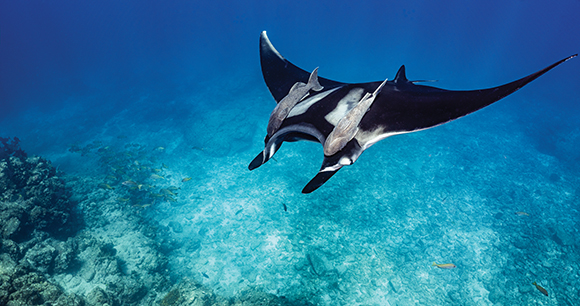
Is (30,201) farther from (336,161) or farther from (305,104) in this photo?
(336,161)

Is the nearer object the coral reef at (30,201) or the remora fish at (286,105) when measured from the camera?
the remora fish at (286,105)

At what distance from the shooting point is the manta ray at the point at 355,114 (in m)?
2.11

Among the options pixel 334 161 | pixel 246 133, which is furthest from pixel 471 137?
pixel 334 161

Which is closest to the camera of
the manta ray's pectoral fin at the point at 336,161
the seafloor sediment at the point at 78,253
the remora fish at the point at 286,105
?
the manta ray's pectoral fin at the point at 336,161

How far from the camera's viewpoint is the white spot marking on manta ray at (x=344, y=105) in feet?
8.39

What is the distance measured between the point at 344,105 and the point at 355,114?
20.0 inches

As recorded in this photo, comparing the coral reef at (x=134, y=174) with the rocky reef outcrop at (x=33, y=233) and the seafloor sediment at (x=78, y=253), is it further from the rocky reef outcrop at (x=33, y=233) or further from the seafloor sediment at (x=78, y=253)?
the rocky reef outcrop at (x=33, y=233)

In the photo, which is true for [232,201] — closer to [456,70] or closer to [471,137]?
[471,137]

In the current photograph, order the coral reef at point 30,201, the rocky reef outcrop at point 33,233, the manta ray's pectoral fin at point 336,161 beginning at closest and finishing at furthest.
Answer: the manta ray's pectoral fin at point 336,161, the rocky reef outcrop at point 33,233, the coral reef at point 30,201

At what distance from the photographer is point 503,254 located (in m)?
7.64

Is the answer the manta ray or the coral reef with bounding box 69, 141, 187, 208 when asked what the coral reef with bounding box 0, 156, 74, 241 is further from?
the manta ray

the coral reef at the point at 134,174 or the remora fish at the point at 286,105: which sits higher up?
the coral reef at the point at 134,174

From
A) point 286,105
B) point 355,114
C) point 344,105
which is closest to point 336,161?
point 355,114

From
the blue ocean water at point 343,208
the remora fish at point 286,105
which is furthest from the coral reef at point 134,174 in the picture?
the remora fish at point 286,105
